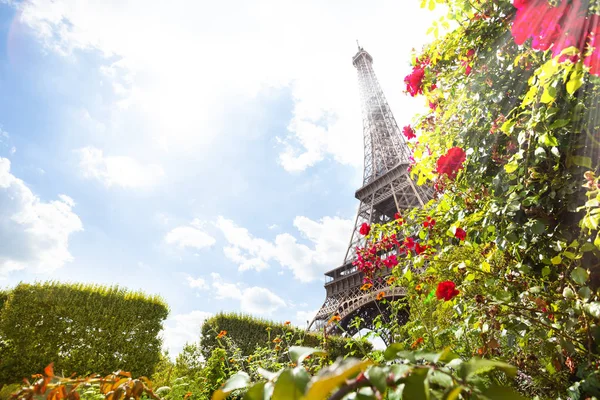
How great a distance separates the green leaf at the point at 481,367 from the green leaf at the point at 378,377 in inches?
5.6

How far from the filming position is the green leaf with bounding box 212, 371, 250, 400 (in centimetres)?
→ 55

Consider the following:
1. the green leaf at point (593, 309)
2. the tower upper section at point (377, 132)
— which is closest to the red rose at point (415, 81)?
the green leaf at point (593, 309)

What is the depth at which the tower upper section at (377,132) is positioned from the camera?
31.2 meters

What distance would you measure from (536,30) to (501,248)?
1.25 meters

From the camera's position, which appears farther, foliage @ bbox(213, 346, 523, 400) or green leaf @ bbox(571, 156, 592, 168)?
green leaf @ bbox(571, 156, 592, 168)

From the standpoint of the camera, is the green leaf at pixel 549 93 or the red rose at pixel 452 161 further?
the red rose at pixel 452 161

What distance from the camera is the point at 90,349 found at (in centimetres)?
856

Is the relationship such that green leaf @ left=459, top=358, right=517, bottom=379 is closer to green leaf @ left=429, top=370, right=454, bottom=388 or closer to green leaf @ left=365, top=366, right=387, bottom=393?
green leaf @ left=429, top=370, right=454, bottom=388

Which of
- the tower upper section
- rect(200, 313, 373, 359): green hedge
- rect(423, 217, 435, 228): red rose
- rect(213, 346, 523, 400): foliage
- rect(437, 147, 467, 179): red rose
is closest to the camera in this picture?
rect(213, 346, 523, 400): foliage

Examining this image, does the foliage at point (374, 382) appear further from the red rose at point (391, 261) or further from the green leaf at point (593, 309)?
the red rose at point (391, 261)

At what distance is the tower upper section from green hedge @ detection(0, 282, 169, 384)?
23.3 m

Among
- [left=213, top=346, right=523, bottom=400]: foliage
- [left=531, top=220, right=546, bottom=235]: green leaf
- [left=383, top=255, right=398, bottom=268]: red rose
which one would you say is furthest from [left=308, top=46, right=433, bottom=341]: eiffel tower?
[left=213, top=346, right=523, bottom=400]: foliage

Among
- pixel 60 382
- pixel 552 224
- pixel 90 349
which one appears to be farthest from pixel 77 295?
pixel 552 224

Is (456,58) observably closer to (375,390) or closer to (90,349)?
(375,390)
